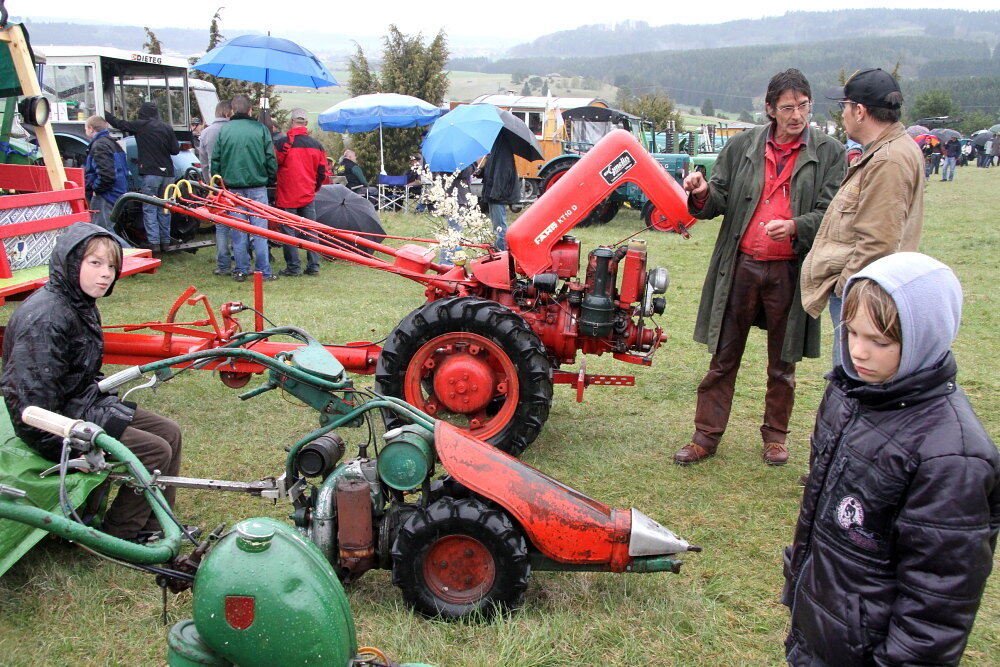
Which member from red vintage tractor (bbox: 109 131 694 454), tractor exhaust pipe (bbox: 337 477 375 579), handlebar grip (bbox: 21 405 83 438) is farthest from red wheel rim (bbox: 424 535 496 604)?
red vintage tractor (bbox: 109 131 694 454)

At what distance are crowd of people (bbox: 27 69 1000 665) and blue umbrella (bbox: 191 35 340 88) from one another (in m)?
6.57

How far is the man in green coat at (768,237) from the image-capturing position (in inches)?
148

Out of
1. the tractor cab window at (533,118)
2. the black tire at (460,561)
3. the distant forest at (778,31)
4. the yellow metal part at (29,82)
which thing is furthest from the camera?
the distant forest at (778,31)

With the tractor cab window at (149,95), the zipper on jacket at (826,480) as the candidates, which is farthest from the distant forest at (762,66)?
the zipper on jacket at (826,480)

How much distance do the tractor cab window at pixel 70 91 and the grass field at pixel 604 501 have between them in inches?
201

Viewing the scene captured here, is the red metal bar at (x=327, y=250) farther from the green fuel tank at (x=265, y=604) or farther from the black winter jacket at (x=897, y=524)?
the black winter jacket at (x=897, y=524)

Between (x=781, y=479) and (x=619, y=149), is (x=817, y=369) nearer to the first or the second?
(x=781, y=479)

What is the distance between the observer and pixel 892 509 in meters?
1.65

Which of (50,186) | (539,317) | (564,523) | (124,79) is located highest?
(124,79)

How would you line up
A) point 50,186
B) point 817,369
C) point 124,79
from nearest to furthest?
point 50,186 → point 817,369 → point 124,79

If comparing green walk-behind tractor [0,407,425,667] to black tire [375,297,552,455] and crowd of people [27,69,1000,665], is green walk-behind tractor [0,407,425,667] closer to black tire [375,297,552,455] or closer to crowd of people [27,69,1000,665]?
crowd of people [27,69,1000,665]

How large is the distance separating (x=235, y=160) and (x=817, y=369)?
5.85 m

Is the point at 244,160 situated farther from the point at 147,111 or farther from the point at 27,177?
the point at 27,177

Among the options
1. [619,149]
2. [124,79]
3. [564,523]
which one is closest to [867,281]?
[564,523]
